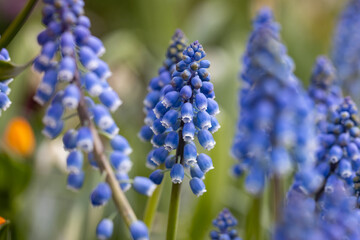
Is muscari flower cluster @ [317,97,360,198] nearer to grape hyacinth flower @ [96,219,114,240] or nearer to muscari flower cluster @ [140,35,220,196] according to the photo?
muscari flower cluster @ [140,35,220,196]

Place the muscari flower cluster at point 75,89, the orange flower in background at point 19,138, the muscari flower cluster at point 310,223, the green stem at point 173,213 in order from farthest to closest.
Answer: the orange flower in background at point 19,138 → the green stem at point 173,213 → the muscari flower cluster at point 75,89 → the muscari flower cluster at point 310,223

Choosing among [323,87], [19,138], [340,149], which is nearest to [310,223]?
[340,149]

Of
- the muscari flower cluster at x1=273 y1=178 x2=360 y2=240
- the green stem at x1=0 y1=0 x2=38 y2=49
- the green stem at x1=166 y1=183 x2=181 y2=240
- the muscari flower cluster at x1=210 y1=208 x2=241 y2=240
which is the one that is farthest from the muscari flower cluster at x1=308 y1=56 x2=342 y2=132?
the green stem at x1=0 y1=0 x2=38 y2=49


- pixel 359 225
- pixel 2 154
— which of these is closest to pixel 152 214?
pixel 359 225

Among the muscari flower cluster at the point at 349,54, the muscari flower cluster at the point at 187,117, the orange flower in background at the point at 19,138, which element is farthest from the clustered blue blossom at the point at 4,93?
the muscari flower cluster at the point at 349,54

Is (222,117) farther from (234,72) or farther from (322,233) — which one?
(322,233)

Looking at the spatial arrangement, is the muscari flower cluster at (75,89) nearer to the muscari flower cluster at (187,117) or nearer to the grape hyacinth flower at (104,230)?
the grape hyacinth flower at (104,230)

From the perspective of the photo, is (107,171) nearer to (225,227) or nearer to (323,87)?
(225,227)
